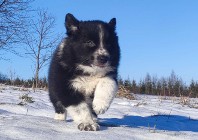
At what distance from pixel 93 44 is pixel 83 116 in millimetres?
904

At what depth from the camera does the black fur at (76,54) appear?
17.6 ft

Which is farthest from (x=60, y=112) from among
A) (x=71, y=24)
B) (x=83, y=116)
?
(x=71, y=24)

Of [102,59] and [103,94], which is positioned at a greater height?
[102,59]

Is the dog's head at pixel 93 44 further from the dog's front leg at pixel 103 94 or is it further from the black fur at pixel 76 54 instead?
the dog's front leg at pixel 103 94

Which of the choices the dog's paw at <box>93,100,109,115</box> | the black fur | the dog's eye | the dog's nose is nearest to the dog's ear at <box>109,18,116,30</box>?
the black fur

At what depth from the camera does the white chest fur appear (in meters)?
5.41

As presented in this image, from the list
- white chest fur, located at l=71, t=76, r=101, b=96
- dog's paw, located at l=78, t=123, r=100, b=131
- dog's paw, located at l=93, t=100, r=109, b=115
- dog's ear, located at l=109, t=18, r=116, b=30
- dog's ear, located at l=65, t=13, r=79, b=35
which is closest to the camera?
dog's paw, located at l=78, t=123, r=100, b=131

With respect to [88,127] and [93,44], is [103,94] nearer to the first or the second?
[88,127]

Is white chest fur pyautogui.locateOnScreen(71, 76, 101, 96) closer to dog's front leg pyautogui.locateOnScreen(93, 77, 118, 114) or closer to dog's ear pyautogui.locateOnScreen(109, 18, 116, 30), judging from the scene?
dog's front leg pyautogui.locateOnScreen(93, 77, 118, 114)

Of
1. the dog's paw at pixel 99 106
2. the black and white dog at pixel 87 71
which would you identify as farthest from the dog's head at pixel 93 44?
the dog's paw at pixel 99 106

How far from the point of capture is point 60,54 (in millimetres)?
5797

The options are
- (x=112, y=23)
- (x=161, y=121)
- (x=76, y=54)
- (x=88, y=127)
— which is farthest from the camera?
(x=161, y=121)

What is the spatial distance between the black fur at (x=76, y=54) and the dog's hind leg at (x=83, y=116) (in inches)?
2.9

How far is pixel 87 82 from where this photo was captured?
5469 mm
